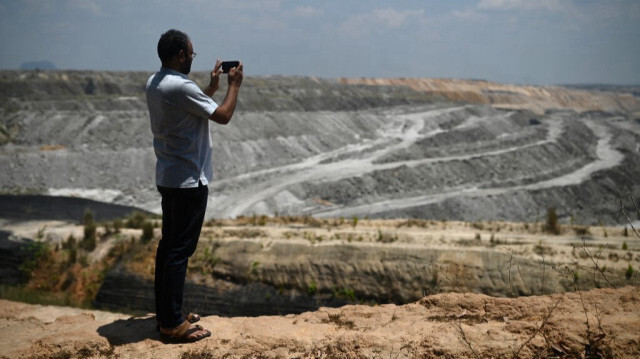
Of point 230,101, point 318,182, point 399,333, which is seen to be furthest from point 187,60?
point 318,182

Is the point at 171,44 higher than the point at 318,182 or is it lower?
higher

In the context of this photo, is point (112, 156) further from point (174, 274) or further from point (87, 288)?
point (174, 274)

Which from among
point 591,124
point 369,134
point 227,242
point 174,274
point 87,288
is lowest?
point 87,288

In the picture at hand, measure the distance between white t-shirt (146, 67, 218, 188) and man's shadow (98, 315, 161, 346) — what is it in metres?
1.39

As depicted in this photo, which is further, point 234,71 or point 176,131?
point 234,71

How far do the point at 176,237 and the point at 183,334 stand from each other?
0.81 meters

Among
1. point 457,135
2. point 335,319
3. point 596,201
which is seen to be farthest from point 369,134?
point 335,319

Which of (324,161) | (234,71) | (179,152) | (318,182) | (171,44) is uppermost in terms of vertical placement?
(171,44)

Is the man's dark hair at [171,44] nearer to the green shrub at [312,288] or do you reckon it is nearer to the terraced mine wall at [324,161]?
the green shrub at [312,288]

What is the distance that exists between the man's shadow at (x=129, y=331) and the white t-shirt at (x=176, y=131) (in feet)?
4.56

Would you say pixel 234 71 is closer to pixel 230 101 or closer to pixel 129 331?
pixel 230 101

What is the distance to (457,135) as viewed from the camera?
5119 centimetres

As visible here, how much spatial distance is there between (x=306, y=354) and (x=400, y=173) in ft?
101

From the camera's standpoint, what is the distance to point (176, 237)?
169 inches
